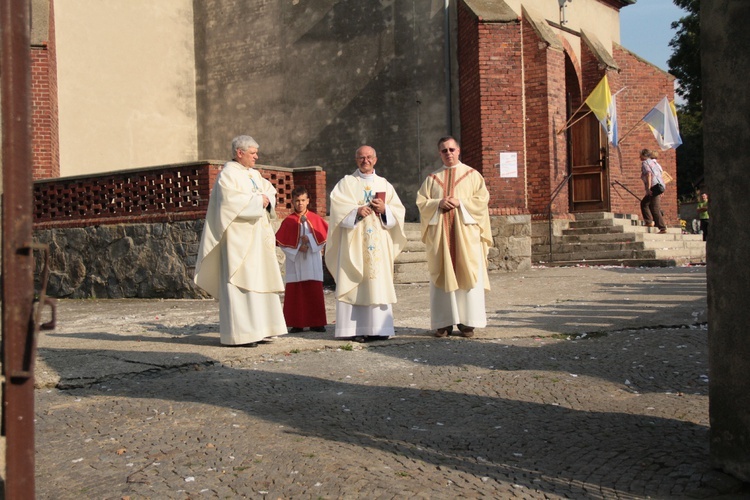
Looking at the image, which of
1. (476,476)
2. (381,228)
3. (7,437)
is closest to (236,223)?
(381,228)

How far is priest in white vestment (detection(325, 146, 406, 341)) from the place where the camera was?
30.2ft

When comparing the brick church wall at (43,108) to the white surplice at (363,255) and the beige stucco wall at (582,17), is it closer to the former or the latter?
the beige stucco wall at (582,17)

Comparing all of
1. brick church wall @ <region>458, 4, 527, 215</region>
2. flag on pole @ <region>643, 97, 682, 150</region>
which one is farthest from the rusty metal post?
flag on pole @ <region>643, 97, 682, 150</region>

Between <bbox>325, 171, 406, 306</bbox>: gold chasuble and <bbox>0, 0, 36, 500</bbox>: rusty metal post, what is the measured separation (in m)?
6.47

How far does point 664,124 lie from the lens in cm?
2195

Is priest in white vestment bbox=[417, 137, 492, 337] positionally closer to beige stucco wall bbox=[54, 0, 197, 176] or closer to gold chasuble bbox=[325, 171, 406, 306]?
gold chasuble bbox=[325, 171, 406, 306]

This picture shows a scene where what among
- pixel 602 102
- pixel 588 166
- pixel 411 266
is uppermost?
pixel 602 102

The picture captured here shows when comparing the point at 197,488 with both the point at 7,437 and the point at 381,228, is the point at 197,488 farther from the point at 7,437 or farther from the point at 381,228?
the point at 381,228

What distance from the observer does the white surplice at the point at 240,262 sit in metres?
8.77

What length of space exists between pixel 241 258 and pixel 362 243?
4.45 feet

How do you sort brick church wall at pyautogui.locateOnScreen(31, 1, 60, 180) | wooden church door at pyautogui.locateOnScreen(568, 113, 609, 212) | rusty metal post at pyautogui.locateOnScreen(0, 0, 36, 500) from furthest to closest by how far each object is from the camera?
wooden church door at pyautogui.locateOnScreen(568, 113, 609, 212) < brick church wall at pyautogui.locateOnScreen(31, 1, 60, 180) < rusty metal post at pyautogui.locateOnScreen(0, 0, 36, 500)

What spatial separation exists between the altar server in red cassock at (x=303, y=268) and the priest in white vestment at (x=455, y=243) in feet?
5.07

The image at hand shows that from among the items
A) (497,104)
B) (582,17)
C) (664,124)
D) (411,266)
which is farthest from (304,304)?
(582,17)

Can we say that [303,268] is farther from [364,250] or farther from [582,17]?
[582,17]
